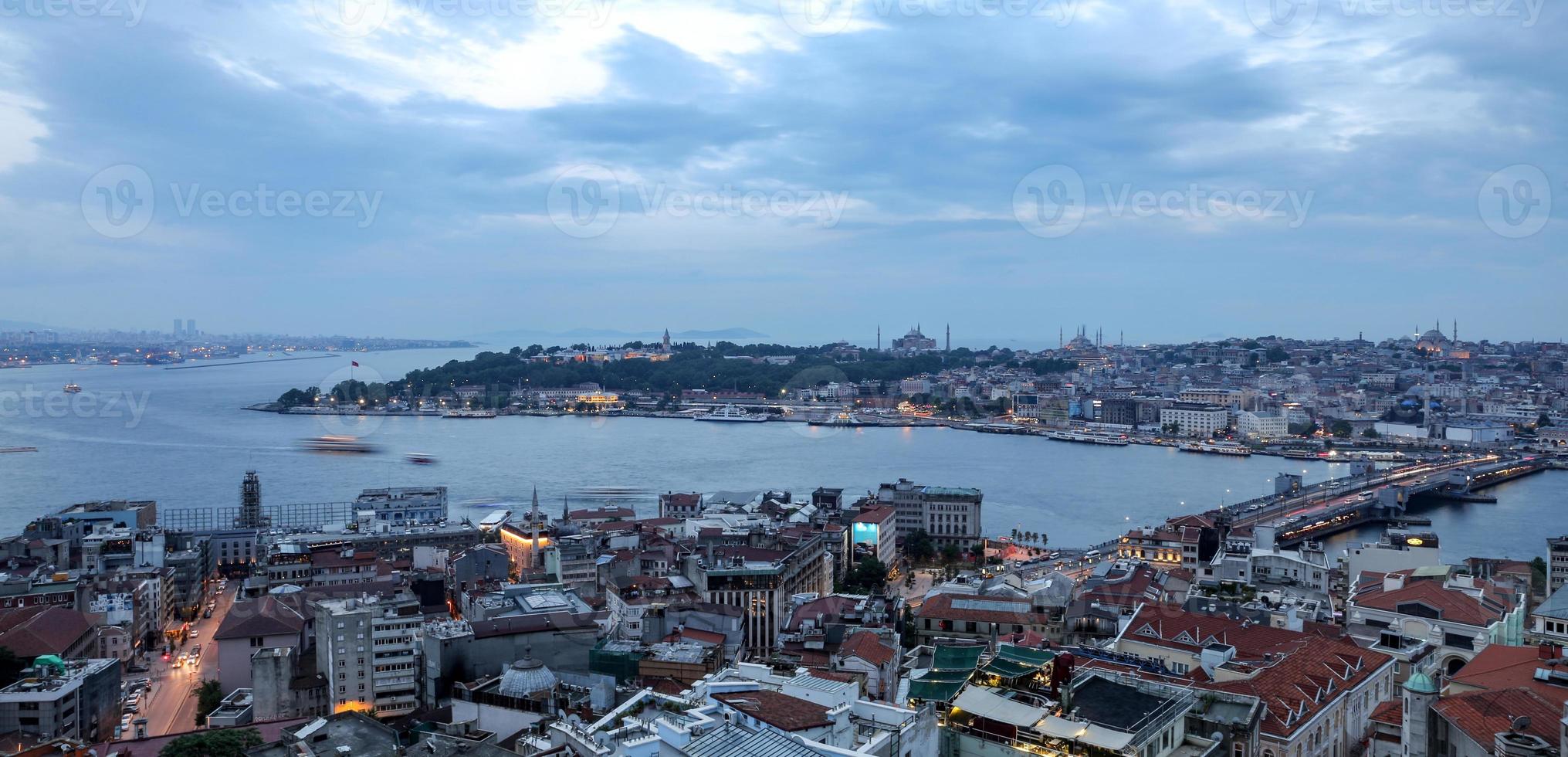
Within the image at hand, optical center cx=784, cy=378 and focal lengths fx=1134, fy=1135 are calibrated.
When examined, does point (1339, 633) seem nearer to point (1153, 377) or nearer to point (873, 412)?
point (873, 412)

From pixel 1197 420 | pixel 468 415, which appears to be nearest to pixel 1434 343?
pixel 1197 420

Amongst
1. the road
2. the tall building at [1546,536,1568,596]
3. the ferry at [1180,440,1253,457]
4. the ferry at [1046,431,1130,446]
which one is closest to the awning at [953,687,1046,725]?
the road

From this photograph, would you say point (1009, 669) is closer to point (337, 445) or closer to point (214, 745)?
point (214, 745)

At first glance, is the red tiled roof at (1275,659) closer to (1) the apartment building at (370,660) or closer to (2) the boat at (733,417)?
(1) the apartment building at (370,660)

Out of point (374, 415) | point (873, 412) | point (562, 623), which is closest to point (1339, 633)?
point (562, 623)

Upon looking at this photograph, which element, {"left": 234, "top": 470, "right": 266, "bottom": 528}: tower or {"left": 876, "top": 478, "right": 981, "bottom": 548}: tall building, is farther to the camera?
{"left": 234, "top": 470, "right": 266, "bottom": 528}: tower

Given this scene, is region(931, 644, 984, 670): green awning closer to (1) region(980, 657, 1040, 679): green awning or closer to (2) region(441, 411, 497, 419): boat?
(1) region(980, 657, 1040, 679): green awning
